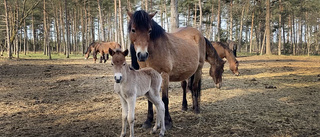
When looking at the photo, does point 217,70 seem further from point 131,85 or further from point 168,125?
point 131,85

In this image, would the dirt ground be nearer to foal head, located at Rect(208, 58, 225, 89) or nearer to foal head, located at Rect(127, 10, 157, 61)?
foal head, located at Rect(208, 58, 225, 89)

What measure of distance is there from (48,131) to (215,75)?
20.4 ft

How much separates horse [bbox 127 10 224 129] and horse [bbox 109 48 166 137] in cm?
31

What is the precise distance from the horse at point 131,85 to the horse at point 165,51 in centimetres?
31

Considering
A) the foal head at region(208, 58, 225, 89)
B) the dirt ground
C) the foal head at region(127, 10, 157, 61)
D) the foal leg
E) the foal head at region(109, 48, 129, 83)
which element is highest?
the foal head at region(127, 10, 157, 61)

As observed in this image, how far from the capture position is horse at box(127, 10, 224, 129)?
4.54m

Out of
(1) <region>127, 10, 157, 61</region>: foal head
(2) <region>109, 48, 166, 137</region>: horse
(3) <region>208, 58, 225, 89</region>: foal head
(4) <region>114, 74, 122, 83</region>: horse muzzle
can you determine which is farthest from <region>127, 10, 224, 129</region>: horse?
(3) <region>208, 58, 225, 89</region>: foal head

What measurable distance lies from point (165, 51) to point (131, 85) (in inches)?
51.2

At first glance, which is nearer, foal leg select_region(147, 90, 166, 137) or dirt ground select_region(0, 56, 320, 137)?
foal leg select_region(147, 90, 166, 137)

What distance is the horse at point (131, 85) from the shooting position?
3.99 metres

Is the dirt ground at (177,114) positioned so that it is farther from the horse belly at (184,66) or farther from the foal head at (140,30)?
the foal head at (140,30)

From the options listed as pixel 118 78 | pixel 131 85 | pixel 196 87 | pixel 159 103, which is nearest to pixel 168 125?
pixel 159 103

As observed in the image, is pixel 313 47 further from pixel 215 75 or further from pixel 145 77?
pixel 145 77

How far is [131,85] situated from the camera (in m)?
4.13
